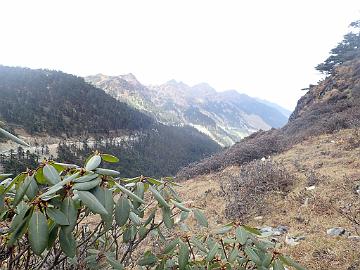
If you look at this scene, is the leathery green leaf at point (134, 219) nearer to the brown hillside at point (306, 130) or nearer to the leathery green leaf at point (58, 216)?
the leathery green leaf at point (58, 216)

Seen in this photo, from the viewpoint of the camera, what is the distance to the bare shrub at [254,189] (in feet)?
24.1

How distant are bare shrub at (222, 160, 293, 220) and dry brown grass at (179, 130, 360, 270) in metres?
0.21

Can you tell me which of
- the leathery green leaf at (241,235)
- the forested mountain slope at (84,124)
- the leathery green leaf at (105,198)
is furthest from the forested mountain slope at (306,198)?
the forested mountain slope at (84,124)

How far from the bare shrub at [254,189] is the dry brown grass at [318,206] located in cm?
21

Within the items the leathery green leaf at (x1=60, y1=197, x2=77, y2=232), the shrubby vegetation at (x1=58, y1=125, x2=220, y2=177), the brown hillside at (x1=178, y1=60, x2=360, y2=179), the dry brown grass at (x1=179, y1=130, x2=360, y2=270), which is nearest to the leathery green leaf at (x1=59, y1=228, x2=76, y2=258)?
the leathery green leaf at (x1=60, y1=197, x2=77, y2=232)

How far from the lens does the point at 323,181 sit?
7.56 meters

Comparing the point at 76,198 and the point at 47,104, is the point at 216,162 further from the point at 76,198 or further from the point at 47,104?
the point at 47,104

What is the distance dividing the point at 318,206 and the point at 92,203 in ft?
19.8

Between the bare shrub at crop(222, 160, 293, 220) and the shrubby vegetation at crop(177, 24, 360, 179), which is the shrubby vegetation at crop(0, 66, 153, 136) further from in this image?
the bare shrub at crop(222, 160, 293, 220)

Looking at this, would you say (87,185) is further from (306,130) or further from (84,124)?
(84,124)

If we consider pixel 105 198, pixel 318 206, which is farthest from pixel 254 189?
pixel 105 198

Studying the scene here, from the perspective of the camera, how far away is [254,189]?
26.5ft

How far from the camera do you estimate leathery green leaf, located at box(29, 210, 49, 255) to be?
1.13 metres

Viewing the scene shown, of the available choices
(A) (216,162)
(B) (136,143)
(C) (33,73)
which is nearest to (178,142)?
(B) (136,143)
